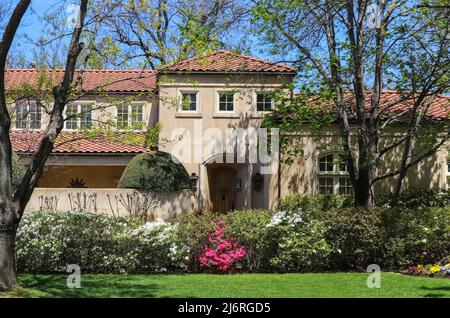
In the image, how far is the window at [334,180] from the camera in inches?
903

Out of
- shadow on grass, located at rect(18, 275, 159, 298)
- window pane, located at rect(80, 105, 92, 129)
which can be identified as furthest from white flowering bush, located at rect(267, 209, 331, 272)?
window pane, located at rect(80, 105, 92, 129)

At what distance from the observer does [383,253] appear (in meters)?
14.2

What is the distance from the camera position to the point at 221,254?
13.7m

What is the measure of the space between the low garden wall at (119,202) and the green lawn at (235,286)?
19.4 ft

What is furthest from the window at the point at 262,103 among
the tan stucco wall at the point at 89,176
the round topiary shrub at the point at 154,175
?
the tan stucco wall at the point at 89,176

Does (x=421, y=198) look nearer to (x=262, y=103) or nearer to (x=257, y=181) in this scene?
(x=257, y=181)

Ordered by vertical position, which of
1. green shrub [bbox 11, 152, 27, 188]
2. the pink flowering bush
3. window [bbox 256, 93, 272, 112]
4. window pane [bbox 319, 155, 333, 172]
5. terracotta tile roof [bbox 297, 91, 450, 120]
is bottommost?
the pink flowering bush

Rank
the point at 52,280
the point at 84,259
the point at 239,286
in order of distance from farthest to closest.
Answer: the point at 84,259 → the point at 52,280 → the point at 239,286

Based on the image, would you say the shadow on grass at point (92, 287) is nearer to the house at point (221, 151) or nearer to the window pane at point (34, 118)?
the window pane at point (34, 118)

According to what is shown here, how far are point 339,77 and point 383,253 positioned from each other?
5.71 m

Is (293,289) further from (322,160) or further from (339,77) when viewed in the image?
(322,160)

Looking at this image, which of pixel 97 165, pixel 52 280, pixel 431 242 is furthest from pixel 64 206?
pixel 431 242

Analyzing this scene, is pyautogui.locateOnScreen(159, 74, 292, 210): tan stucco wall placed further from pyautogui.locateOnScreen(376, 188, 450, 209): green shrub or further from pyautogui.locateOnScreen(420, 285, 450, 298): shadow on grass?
pyautogui.locateOnScreen(420, 285, 450, 298): shadow on grass

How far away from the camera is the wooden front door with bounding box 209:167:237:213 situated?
25016mm
